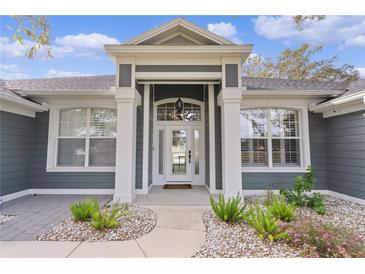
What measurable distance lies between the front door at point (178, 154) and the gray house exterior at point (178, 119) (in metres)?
0.08

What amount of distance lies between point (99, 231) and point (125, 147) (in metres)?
2.05

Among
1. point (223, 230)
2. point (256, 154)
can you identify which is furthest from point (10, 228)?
point (256, 154)

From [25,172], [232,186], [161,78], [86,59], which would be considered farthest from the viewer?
[86,59]

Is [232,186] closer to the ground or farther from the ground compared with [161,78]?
closer to the ground

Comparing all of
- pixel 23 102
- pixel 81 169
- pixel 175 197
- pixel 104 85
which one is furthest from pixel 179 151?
pixel 23 102

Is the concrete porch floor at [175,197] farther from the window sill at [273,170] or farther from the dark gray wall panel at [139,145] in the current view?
the window sill at [273,170]

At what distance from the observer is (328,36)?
658 cm

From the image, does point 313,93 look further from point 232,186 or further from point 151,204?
point 151,204

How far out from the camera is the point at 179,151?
712 cm

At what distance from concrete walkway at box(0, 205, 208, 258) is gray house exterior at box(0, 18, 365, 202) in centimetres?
181

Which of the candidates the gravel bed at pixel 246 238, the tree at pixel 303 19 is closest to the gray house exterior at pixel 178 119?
the tree at pixel 303 19

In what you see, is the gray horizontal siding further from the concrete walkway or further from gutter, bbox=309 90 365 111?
the concrete walkway
